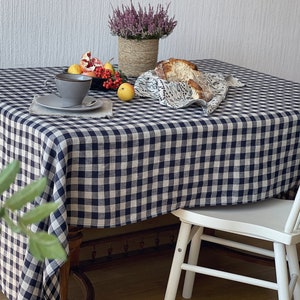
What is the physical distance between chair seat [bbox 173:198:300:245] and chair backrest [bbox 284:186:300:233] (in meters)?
0.02

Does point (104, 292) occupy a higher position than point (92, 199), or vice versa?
point (92, 199)

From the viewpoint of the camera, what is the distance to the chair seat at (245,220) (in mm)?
1628

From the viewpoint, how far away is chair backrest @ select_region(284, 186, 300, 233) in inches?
61.8

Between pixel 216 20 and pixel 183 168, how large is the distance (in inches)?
49.8

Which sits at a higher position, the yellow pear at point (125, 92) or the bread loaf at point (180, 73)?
the bread loaf at point (180, 73)

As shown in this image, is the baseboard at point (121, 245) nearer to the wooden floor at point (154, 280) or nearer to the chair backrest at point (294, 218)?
the wooden floor at point (154, 280)

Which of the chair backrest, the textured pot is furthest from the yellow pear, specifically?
the chair backrest

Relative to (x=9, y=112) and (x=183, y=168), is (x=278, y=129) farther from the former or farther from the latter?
(x=9, y=112)

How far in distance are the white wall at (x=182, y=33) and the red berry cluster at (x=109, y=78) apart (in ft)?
1.67

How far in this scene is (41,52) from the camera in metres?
2.28

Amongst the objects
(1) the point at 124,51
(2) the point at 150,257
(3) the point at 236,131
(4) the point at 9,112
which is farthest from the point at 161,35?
(2) the point at 150,257

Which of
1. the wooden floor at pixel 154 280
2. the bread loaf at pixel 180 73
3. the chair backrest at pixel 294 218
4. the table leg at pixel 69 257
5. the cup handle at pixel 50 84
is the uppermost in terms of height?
the bread loaf at pixel 180 73

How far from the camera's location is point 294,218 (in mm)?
1589

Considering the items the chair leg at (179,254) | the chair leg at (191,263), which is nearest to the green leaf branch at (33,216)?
the chair leg at (179,254)
